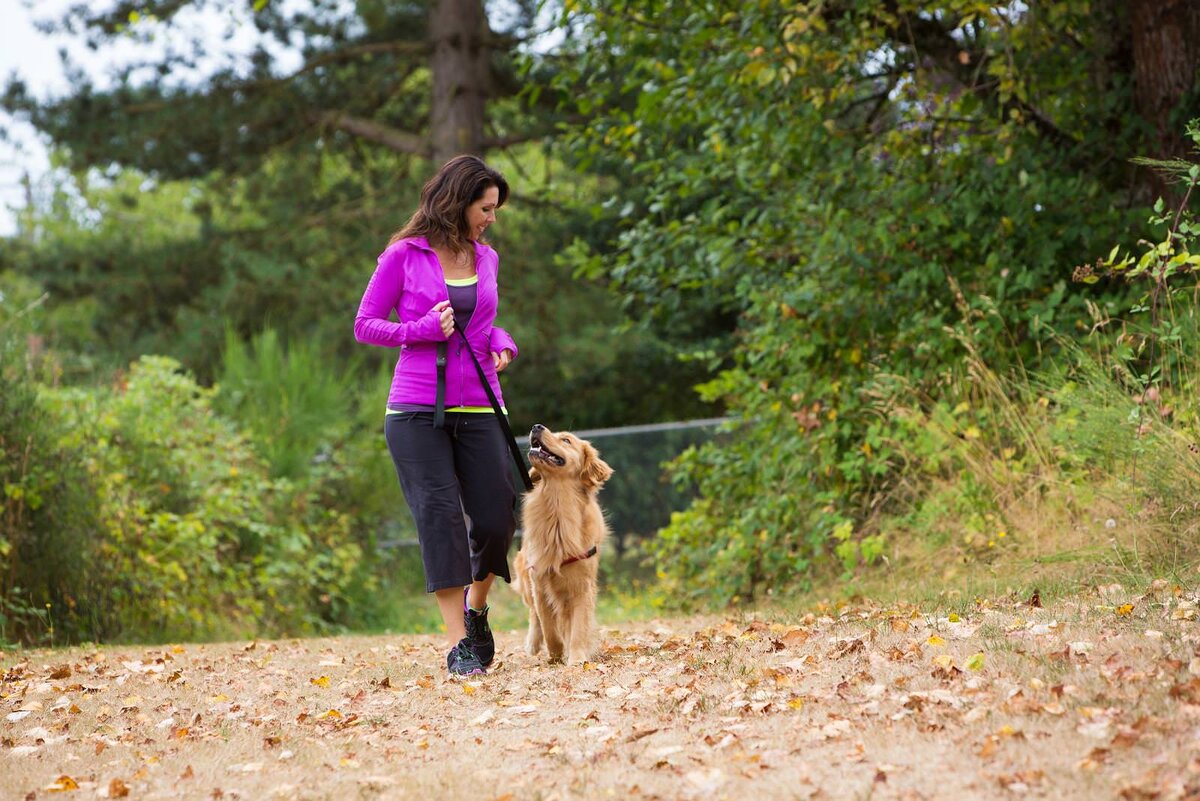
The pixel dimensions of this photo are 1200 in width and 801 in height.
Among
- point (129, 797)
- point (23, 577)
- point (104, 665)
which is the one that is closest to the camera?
point (129, 797)

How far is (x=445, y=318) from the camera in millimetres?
5551

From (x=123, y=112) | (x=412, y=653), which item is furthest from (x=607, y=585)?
(x=123, y=112)

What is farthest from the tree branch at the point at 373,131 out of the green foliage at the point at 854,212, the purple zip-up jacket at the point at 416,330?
the purple zip-up jacket at the point at 416,330

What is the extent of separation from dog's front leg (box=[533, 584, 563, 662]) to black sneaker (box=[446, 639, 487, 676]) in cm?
41

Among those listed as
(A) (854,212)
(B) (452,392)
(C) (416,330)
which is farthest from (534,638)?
(A) (854,212)

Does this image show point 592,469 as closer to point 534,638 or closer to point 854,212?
point 534,638

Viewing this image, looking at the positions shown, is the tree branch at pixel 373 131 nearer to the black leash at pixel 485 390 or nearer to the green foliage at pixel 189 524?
the green foliage at pixel 189 524

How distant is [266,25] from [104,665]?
44.6 ft

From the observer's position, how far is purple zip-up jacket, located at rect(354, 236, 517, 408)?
5.69 m

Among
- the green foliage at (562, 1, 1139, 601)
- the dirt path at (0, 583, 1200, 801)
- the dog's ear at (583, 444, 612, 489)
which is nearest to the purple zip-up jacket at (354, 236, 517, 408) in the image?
the dog's ear at (583, 444, 612, 489)

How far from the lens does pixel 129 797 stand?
3.83 metres

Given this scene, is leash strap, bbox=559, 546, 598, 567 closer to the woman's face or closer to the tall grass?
the woman's face

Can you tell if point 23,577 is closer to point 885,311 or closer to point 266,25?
point 885,311

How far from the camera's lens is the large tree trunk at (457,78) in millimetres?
17719
